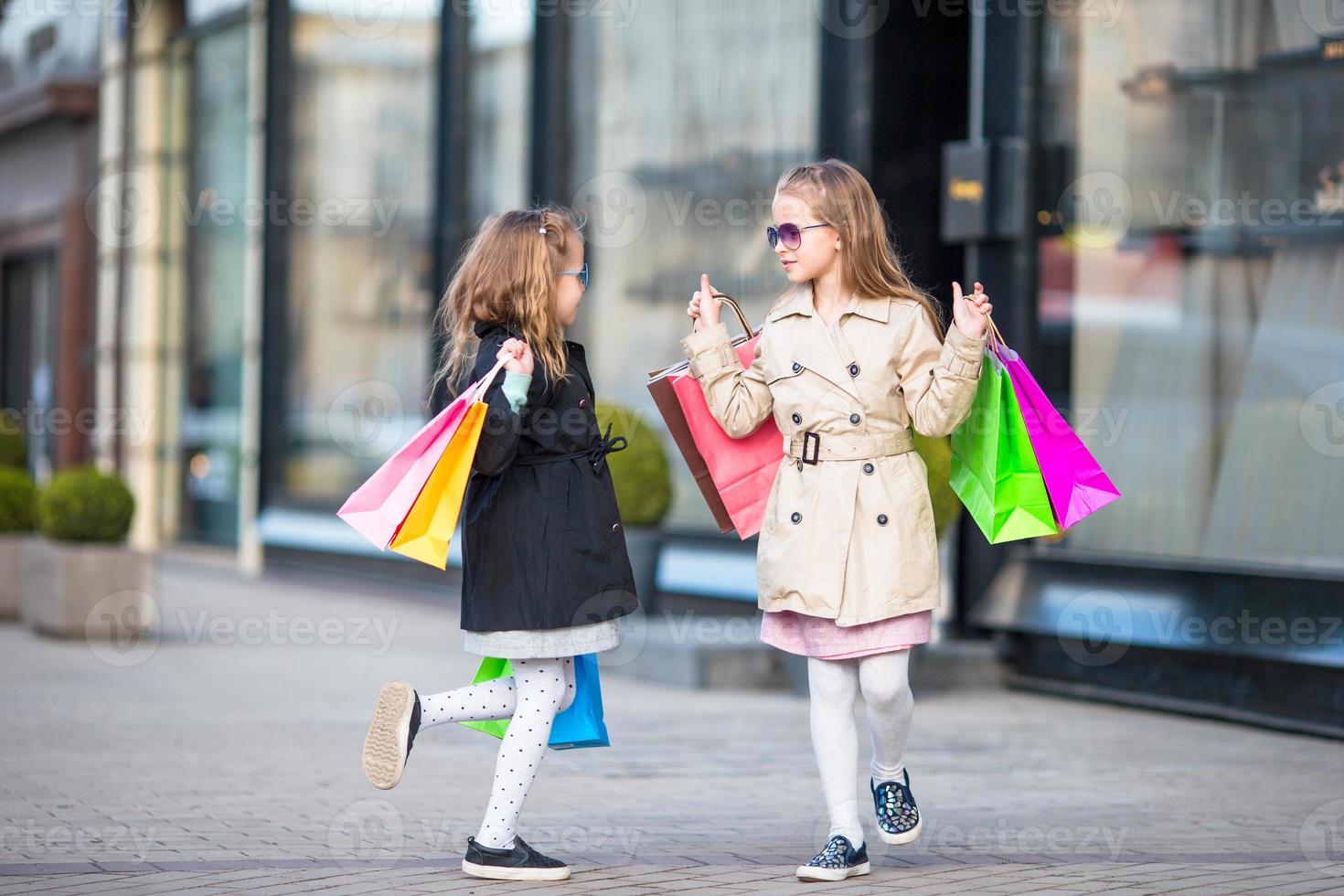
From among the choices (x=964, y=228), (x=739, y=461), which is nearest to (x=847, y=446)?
(x=739, y=461)

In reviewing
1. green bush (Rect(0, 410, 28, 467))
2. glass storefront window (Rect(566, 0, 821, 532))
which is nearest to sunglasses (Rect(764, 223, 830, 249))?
glass storefront window (Rect(566, 0, 821, 532))

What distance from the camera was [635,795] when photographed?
5758mm

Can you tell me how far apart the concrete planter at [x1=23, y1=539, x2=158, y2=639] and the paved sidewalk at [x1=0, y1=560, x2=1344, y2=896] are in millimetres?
815

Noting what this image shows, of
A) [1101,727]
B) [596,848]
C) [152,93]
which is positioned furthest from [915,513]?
[152,93]

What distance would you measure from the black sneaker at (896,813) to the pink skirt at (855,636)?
37 cm

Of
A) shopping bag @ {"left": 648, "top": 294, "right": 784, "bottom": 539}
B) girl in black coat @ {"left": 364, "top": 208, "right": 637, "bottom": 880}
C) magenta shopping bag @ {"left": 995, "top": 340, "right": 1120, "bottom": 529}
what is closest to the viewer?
girl in black coat @ {"left": 364, "top": 208, "right": 637, "bottom": 880}

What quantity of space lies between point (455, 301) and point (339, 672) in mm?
4904

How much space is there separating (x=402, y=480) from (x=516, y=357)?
0.42m

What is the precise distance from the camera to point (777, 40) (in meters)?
10.3

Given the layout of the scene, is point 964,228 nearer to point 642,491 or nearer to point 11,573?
point 642,491

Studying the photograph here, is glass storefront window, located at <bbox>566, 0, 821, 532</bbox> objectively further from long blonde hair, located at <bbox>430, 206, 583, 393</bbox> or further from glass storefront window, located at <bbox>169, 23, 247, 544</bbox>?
glass storefront window, located at <bbox>169, 23, 247, 544</bbox>

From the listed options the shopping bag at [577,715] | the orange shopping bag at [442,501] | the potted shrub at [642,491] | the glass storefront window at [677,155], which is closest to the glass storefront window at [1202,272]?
the glass storefront window at [677,155]

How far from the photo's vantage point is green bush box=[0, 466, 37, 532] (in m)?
11.4

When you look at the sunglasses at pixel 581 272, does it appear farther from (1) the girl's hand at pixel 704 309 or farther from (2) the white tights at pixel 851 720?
(2) the white tights at pixel 851 720
